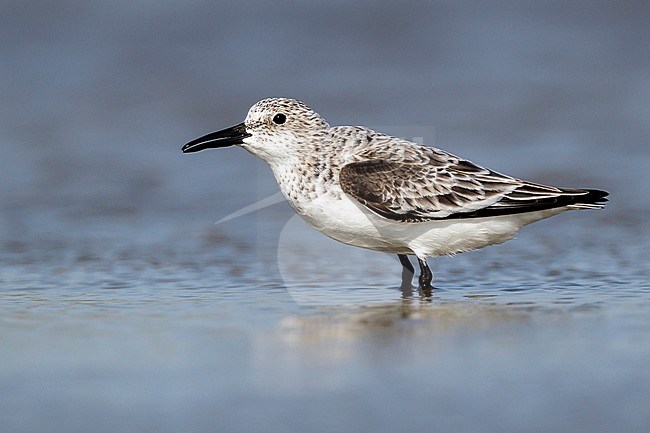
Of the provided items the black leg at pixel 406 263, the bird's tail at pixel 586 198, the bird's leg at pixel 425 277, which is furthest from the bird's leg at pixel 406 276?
the bird's tail at pixel 586 198

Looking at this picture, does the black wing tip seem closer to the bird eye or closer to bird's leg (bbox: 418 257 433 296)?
bird's leg (bbox: 418 257 433 296)

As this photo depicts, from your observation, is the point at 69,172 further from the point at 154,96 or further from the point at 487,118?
the point at 487,118

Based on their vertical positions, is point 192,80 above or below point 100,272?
above

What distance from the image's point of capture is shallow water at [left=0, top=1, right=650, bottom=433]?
5.63 m

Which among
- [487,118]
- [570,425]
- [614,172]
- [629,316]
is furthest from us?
[487,118]

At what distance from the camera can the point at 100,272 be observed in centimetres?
937

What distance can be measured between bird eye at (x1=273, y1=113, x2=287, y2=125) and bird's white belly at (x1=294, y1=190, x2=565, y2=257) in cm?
79

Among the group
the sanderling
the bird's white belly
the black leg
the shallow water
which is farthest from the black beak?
the black leg

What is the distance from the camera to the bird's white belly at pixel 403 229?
8500 millimetres

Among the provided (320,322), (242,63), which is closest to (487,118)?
(242,63)

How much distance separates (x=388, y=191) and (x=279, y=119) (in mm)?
1154

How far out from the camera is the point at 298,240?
1077cm

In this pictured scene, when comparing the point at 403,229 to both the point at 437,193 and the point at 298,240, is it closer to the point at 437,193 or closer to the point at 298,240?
the point at 437,193

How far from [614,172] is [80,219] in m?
5.90
